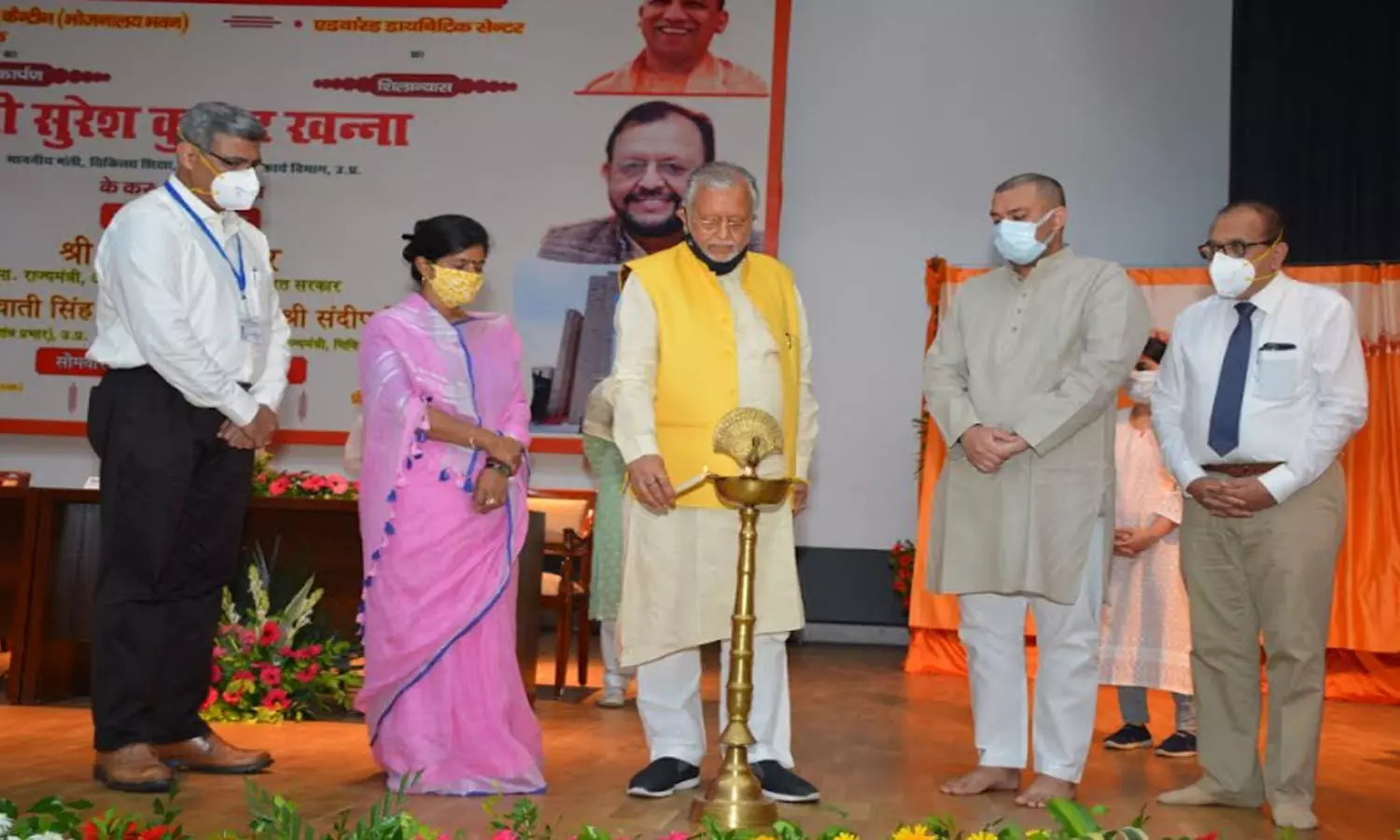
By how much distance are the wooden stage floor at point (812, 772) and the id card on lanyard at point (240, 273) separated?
1133 mm

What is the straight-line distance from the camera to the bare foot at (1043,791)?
3.82 meters

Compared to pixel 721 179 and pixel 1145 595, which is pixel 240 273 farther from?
pixel 1145 595

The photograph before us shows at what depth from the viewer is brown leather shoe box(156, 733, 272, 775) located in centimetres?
404

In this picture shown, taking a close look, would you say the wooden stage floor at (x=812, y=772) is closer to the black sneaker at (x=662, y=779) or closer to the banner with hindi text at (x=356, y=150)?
the black sneaker at (x=662, y=779)

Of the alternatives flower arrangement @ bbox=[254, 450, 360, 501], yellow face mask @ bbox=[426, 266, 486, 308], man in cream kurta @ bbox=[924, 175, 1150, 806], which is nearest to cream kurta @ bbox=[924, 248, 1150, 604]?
man in cream kurta @ bbox=[924, 175, 1150, 806]

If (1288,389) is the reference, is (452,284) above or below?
above

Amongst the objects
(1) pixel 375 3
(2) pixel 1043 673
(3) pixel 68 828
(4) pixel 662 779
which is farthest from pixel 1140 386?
(1) pixel 375 3

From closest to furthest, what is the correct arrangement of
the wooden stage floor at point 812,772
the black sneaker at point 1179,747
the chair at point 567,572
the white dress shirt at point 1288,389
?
the wooden stage floor at point 812,772
the white dress shirt at point 1288,389
the black sneaker at point 1179,747
the chair at point 567,572

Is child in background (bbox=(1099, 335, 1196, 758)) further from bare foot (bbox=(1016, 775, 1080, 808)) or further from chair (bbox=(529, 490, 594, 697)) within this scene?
chair (bbox=(529, 490, 594, 697))

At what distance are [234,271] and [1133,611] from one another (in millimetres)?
3235

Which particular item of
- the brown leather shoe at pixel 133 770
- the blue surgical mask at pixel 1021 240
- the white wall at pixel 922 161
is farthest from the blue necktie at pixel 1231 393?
the white wall at pixel 922 161

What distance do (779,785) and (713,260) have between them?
4.17 feet

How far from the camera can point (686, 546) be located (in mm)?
3773

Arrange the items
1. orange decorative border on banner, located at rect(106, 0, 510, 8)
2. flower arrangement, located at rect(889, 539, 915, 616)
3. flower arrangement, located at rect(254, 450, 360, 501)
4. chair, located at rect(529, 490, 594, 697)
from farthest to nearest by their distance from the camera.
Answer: orange decorative border on banner, located at rect(106, 0, 510, 8) → flower arrangement, located at rect(889, 539, 915, 616) → chair, located at rect(529, 490, 594, 697) → flower arrangement, located at rect(254, 450, 360, 501)
